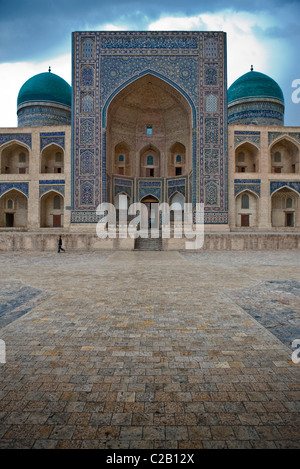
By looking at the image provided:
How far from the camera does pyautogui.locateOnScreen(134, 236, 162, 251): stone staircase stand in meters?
14.1

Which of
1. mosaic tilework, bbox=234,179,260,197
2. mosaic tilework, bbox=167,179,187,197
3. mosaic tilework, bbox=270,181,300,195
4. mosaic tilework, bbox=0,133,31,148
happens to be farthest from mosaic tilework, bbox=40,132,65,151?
mosaic tilework, bbox=270,181,300,195

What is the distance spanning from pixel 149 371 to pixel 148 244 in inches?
486

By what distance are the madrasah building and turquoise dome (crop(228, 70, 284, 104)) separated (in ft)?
18.9

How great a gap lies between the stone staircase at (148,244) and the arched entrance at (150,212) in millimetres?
7739

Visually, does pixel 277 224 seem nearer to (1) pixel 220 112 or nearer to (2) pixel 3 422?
(1) pixel 220 112

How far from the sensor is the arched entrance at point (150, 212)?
2272 centimetres

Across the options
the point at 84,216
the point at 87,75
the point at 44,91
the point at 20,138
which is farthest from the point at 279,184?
the point at 44,91

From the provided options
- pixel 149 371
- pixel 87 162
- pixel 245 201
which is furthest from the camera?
pixel 245 201

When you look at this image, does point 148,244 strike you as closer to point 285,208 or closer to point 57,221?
point 57,221

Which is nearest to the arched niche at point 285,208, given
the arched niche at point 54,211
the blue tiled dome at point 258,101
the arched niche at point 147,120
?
the blue tiled dome at point 258,101

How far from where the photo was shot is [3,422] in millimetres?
1652

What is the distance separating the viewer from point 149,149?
2306 centimetres

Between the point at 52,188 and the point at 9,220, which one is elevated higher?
the point at 52,188
